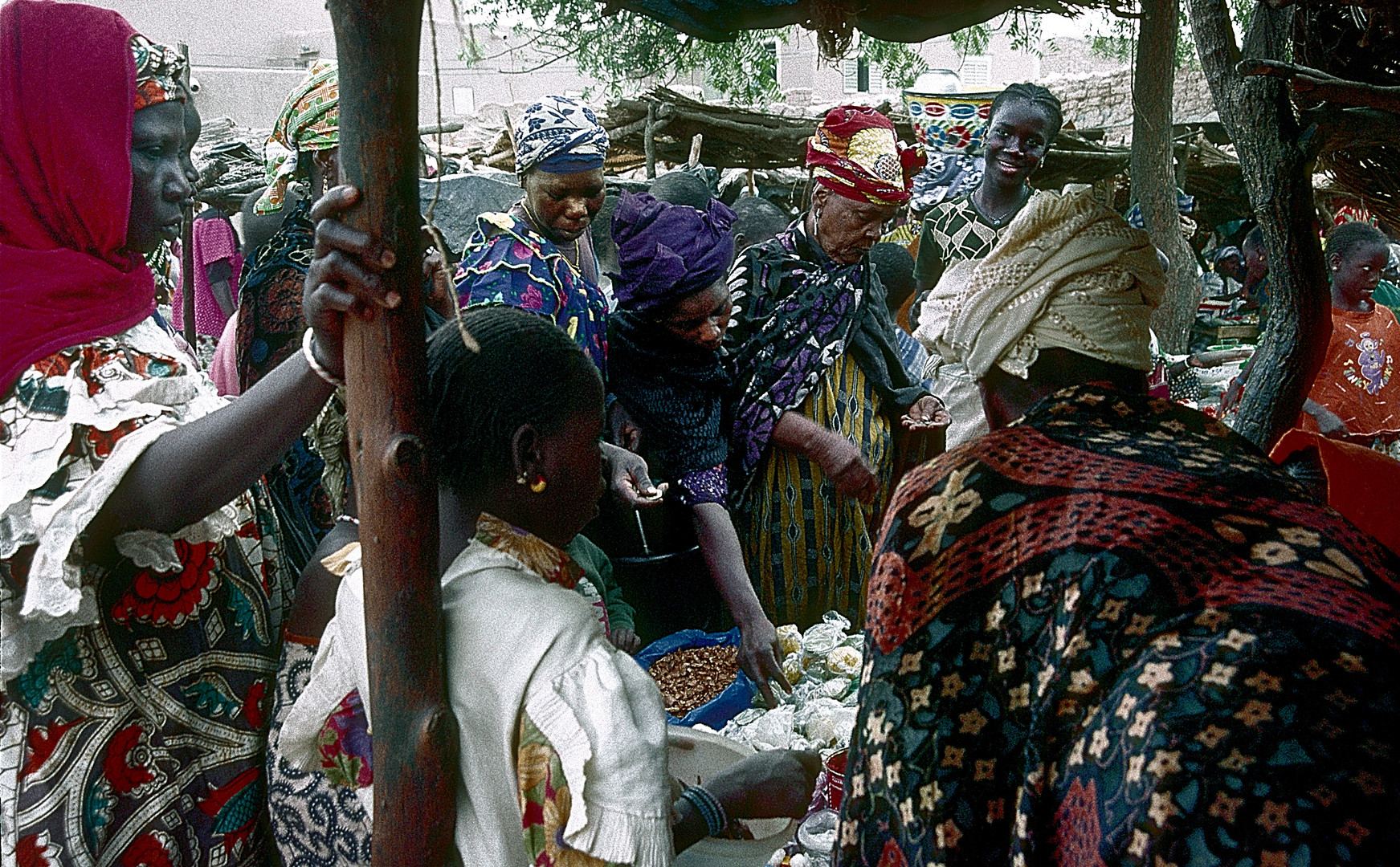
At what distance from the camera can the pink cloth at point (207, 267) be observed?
735cm

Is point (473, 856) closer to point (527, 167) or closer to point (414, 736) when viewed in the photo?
point (414, 736)

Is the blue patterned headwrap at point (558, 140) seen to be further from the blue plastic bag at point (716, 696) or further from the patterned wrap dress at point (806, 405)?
the blue plastic bag at point (716, 696)

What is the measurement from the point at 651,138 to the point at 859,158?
739 cm

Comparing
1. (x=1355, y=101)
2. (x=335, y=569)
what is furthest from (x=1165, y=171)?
(x=335, y=569)

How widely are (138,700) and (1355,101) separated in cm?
263

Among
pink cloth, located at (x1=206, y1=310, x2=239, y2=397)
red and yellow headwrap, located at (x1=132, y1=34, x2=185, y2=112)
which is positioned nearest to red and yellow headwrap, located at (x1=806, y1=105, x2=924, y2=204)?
pink cloth, located at (x1=206, y1=310, x2=239, y2=397)

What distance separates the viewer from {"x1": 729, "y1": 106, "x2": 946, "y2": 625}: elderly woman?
3816 millimetres

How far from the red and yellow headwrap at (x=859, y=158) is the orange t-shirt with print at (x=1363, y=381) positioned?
317 cm

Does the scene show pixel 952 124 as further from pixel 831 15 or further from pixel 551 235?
pixel 831 15

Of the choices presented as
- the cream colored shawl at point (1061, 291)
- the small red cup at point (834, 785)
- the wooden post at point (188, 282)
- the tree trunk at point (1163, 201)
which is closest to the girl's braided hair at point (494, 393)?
the cream colored shawl at point (1061, 291)

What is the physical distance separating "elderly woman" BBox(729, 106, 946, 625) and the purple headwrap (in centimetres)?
48

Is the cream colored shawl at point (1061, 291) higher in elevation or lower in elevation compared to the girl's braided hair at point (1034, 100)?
lower

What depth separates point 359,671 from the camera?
5.53 ft

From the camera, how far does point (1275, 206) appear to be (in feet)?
8.95
